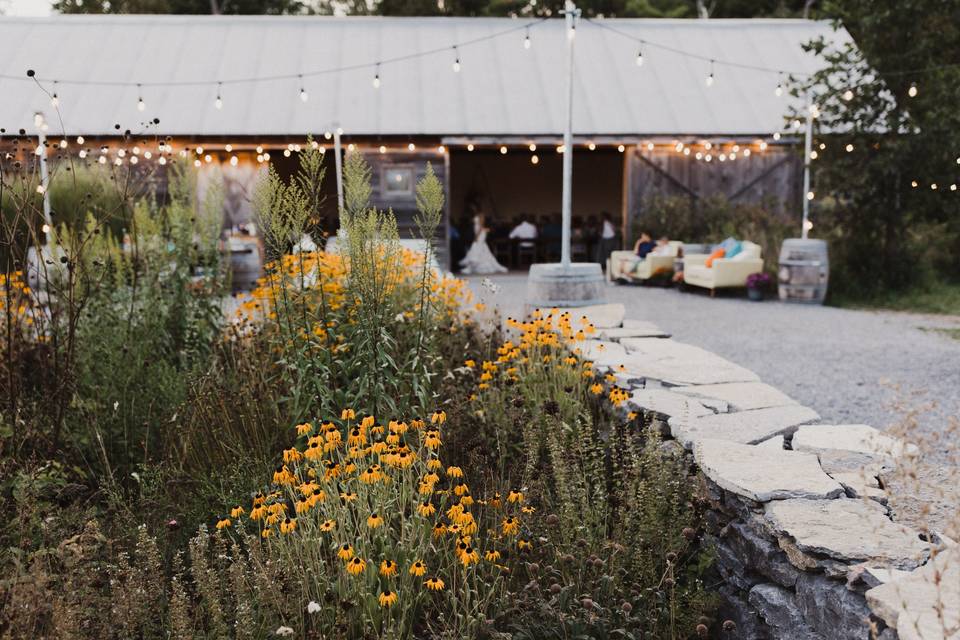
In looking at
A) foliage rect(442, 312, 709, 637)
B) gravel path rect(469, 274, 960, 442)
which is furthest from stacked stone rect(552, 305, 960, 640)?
gravel path rect(469, 274, 960, 442)

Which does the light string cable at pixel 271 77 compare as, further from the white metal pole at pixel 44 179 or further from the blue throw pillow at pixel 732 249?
the white metal pole at pixel 44 179

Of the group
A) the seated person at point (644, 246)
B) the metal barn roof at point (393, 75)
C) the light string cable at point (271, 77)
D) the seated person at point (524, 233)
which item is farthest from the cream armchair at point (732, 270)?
the light string cable at point (271, 77)

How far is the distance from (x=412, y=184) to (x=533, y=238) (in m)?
3.18

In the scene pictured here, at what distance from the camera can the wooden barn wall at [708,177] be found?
48.0 feet

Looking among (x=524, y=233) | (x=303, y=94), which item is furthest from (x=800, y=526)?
(x=524, y=233)

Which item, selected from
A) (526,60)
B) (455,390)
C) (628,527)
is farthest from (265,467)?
(526,60)

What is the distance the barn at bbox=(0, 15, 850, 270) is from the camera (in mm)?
13828

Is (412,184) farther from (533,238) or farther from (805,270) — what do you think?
(805,270)

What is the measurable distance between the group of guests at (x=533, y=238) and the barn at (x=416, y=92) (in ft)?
2.85

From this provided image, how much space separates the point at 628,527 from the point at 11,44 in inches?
664

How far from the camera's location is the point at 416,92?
47.9 feet

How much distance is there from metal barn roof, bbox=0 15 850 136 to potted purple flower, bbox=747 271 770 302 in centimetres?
390

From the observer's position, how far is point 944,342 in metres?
7.81

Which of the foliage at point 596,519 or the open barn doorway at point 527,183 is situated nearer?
the foliage at point 596,519
